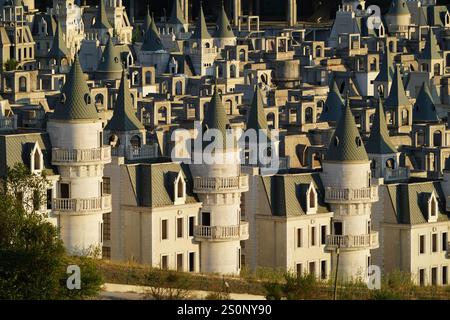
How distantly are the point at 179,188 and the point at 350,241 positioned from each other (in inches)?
227

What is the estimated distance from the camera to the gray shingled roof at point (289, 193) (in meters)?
95.4

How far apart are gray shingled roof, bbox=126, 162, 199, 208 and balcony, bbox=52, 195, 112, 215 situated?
133cm

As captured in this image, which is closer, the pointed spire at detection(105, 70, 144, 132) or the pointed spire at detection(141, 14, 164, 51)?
the pointed spire at detection(105, 70, 144, 132)

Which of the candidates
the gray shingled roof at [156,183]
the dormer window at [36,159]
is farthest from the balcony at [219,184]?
the dormer window at [36,159]

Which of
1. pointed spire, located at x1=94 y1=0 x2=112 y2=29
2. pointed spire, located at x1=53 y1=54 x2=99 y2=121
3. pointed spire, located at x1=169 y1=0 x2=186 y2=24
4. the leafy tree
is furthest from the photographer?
pointed spire, located at x1=169 y1=0 x2=186 y2=24

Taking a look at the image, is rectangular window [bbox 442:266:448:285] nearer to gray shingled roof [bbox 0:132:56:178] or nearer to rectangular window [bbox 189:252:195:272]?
rectangular window [bbox 189:252:195:272]

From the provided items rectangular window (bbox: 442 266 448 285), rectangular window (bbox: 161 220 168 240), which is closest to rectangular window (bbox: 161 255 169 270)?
rectangular window (bbox: 161 220 168 240)

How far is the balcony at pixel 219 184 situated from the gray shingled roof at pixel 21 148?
4.61m

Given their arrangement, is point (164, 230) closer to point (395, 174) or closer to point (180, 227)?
point (180, 227)

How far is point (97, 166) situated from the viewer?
307 ft

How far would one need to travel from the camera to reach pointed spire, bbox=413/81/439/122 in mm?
126438

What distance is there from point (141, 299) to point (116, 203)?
21.0 meters

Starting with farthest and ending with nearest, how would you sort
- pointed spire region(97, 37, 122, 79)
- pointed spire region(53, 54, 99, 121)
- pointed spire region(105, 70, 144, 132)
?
pointed spire region(97, 37, 122, 79), pointed spire region(105, 70, 144, 132), pointed spire region(53, 54, 99, 121)

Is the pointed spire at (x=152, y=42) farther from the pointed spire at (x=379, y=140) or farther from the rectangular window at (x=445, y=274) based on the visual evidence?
the rectangular window at (x=445, y=274)
